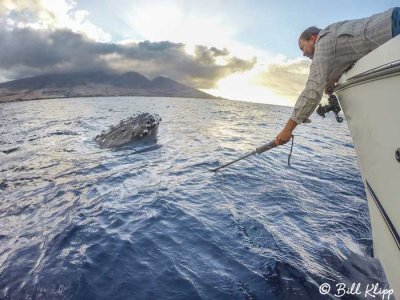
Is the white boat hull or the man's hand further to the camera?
the man's hand

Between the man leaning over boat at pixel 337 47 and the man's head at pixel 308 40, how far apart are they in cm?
1

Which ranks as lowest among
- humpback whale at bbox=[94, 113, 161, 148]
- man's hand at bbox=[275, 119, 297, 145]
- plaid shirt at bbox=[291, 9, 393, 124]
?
humpback whale at bbox=[94, 113, 161, 148]

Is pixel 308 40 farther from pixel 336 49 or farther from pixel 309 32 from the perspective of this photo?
pixel 336 49

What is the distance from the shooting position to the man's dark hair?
4.73 metres

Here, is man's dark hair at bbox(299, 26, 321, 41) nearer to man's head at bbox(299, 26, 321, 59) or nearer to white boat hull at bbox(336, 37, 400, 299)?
man's head at bbox(299, 26, 321, 59)

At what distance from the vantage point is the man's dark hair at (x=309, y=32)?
15.5ft

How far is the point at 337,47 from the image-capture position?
4.38 m

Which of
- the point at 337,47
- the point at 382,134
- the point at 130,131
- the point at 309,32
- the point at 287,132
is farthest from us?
the point at 130,131

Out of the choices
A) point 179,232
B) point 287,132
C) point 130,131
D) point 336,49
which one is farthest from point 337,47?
point 130,131

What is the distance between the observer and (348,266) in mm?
5375

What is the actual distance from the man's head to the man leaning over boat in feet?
0.05

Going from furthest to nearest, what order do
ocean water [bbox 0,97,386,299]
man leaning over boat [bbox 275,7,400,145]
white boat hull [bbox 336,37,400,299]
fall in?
ocean water [bbox 0,97,386,299]
man leaning over boat [bbox 275,7,400,145]
white boat hull [bbox 336,37,400,299]

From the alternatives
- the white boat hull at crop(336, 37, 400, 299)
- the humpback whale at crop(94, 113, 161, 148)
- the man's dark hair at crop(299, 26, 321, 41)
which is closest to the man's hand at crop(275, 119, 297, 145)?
the white boat hull at crop(336, 37, 400, 299)

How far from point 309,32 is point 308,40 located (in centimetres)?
11
